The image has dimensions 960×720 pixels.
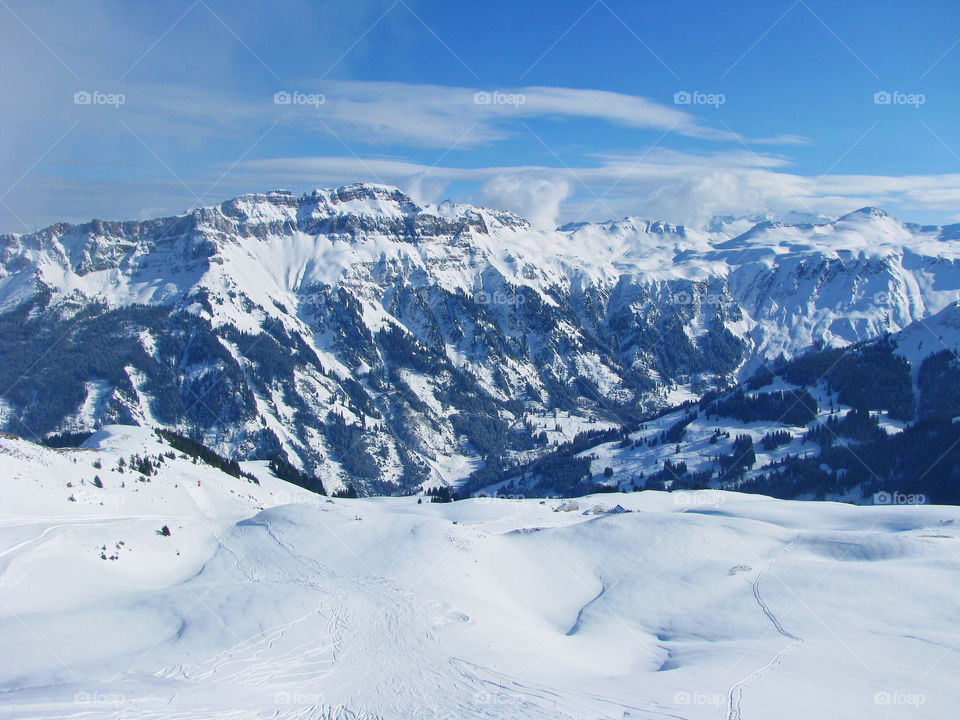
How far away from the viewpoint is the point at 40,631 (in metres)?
30.8

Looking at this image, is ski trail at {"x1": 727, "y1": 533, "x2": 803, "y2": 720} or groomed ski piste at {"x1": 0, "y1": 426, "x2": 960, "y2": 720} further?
groomed ski piste at {"x1": 0, "y1": 426, "x2": 960, "y2": 720}

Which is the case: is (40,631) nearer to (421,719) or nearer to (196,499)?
(421,719)

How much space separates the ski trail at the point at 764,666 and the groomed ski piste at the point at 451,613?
123 mm

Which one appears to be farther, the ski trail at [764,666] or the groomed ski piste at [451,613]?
the groomed ski piste at [451,613]

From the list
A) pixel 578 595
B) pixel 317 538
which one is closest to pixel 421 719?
pixel 578 595

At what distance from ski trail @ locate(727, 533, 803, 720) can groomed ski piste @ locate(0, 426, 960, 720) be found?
0.12 m

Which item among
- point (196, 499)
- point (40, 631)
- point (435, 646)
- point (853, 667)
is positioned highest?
point (196, 499)

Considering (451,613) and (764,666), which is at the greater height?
(451,613)

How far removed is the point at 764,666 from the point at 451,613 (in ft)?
51.9

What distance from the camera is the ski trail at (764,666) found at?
24828 mm

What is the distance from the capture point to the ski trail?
24828 mm

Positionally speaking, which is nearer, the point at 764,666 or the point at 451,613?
the point at 764,666

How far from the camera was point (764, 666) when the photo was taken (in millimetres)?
29453

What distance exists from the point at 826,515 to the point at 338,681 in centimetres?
5531
